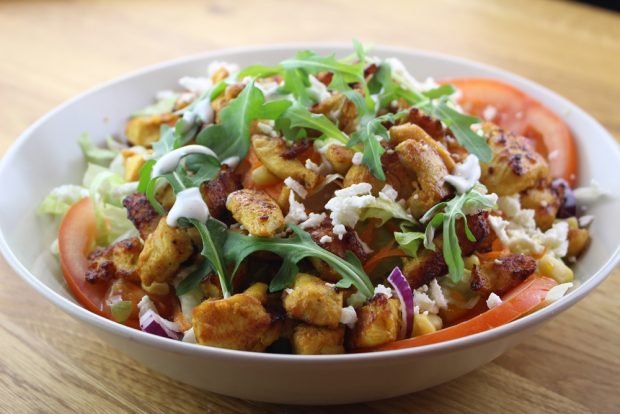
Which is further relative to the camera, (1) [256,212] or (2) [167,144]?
(2) [167,144]

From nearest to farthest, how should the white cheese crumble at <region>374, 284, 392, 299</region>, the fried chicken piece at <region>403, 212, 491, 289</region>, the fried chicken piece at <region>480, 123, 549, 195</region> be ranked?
the white cheese crumble at <region>374, 284, 392, 299</region>, the fried chicken piece at <region>403, 212, 491, 289</region>, the fried chicken piece at <region>480, 123, 549, 195</region>

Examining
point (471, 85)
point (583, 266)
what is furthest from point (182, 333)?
point (471, 85)

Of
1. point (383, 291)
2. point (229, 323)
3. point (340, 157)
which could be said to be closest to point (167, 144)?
point (340, 157)

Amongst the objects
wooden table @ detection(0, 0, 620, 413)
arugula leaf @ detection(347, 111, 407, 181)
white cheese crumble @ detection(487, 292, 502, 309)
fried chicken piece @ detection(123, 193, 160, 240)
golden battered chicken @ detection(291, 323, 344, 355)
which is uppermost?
arugula leaf @ detection(347, 111, 407, 181)

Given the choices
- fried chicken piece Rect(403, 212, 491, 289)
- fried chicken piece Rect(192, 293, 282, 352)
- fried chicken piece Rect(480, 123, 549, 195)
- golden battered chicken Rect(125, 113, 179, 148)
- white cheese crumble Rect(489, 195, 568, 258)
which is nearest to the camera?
fried chicken piece Rect(192, 293, 282, 352)

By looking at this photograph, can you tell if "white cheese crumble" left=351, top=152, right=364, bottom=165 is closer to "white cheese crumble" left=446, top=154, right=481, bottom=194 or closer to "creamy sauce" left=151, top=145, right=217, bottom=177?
"white cheese crumble" left=446, top=154, right=481, bottom=194

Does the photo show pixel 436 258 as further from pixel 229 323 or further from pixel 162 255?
pixel 162 255

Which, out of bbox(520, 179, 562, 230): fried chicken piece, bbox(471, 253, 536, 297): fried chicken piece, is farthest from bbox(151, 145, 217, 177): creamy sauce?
bbox(520, 179, 562, 230): fried chicken piece
